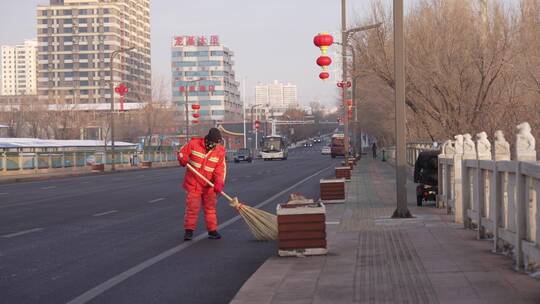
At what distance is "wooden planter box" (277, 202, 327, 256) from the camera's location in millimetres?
10000

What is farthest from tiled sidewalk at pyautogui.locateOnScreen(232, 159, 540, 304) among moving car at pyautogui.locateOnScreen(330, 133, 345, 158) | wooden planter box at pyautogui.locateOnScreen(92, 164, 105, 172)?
moving car at pyautogui.locateOnScreen(330, 133, 345, 158)

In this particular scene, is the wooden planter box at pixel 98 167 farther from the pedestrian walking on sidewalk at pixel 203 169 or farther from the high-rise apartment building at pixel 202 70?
the high-rise apartment building at pixel 202 70

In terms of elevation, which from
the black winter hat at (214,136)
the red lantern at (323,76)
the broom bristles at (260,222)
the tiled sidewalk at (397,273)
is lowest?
the tiled sidewalk at (397,273)

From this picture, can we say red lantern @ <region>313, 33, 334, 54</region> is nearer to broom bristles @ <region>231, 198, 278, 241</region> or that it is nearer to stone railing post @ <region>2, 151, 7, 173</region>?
broom bristles @ <region>231, 198, 278, 241</region>

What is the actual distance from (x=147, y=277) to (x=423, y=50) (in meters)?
23.5

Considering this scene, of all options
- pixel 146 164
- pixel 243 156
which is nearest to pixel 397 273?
pixel 146 164

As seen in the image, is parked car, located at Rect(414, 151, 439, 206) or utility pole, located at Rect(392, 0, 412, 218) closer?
utility pole, located at Rect(392, 0, 412, 218)

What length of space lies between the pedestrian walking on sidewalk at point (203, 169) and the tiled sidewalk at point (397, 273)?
1.99 meters

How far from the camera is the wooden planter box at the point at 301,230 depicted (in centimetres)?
1000

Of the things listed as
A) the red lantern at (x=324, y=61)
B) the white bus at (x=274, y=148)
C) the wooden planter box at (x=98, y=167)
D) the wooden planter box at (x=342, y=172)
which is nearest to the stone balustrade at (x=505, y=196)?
the red lantern at (x=324, y=61)

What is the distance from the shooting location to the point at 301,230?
1008 cm

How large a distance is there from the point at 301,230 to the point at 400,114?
17.6ft

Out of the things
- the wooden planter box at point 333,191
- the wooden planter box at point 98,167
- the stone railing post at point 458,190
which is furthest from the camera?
the wooden planter box at point 98,167

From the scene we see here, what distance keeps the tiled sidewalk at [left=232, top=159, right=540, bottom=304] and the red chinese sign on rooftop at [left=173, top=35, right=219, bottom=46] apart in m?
180
